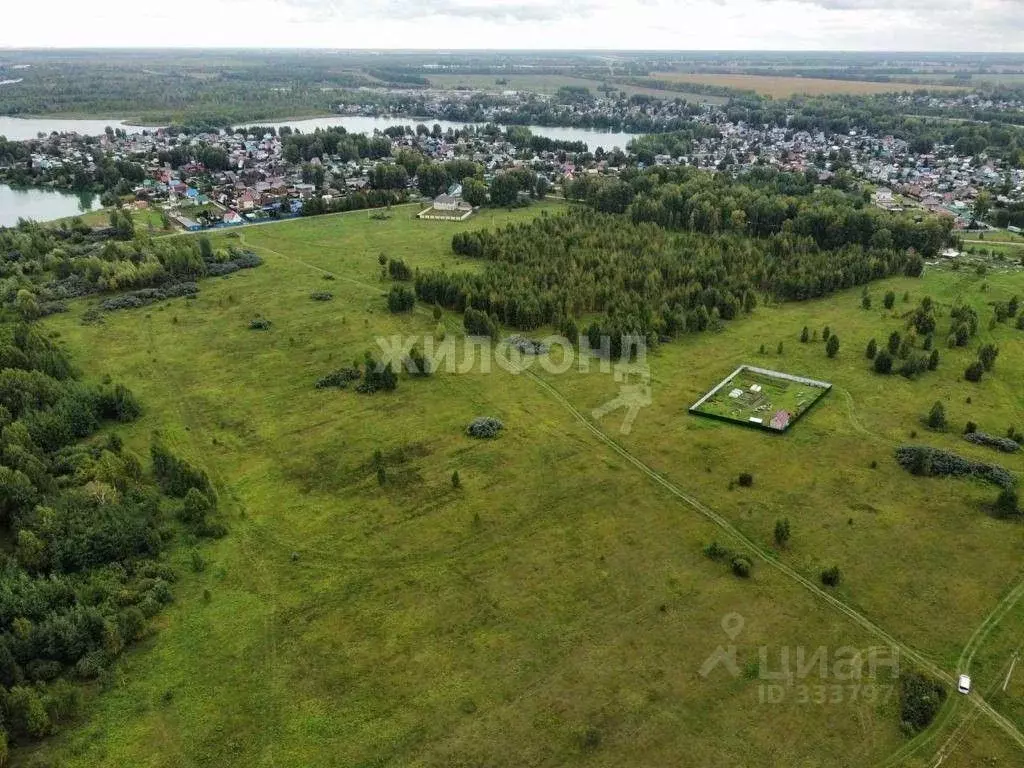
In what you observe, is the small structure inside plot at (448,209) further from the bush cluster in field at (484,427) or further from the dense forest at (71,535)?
the dense forest at (71,535)

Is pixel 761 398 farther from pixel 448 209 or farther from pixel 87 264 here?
pixel 87 264

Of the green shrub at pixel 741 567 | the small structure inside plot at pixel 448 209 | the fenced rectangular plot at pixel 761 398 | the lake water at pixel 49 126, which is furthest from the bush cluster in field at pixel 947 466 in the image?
the lake water at pixel 49 126

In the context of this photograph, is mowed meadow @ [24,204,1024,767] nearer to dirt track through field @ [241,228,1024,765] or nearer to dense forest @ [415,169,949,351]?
dirt track through field @ [241,228,1024,765]

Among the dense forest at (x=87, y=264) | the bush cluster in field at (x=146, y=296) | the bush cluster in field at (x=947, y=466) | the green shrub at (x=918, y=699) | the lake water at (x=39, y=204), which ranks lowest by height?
the green shrub at (x=918, y=699)

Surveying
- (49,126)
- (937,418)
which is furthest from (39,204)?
(937,418)

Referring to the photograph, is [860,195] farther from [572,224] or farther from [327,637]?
[327,637]
